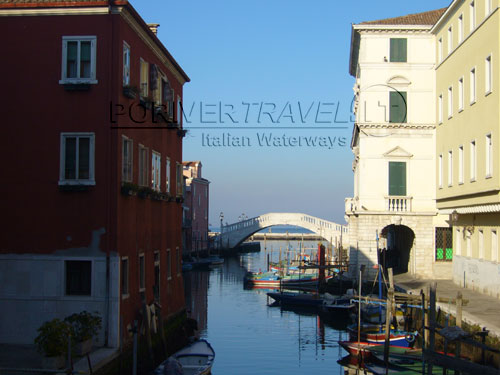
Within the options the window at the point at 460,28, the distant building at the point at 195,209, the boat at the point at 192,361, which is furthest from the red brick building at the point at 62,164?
the distant building at the point at 195,209

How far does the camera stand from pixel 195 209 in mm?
64688

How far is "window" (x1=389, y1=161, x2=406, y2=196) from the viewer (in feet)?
100

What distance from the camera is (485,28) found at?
21.0 meters

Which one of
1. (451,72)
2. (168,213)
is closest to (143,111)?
(168,213)

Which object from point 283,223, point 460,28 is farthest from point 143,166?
point 283,223

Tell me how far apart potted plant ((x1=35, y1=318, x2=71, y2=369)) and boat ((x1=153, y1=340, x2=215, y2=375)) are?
285cm

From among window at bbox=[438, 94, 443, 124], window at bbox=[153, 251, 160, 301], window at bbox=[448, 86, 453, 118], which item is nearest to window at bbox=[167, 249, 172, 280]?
window at bbox=[153, 251, 160, 301]

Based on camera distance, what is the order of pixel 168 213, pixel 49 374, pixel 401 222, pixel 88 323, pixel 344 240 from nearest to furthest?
pixel 49 374 → pixel 88 323 → pixel 168 213 → pixel 401 222 → pixel 344 240

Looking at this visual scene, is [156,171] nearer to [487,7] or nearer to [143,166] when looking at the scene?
[143,166]

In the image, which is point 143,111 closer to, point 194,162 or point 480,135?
point 480,135

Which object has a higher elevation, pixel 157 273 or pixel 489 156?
pixel 489 156

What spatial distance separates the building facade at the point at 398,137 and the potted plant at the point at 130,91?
17.1 m

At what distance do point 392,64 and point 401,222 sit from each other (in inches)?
290

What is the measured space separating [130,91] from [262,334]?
1185 centimetres
